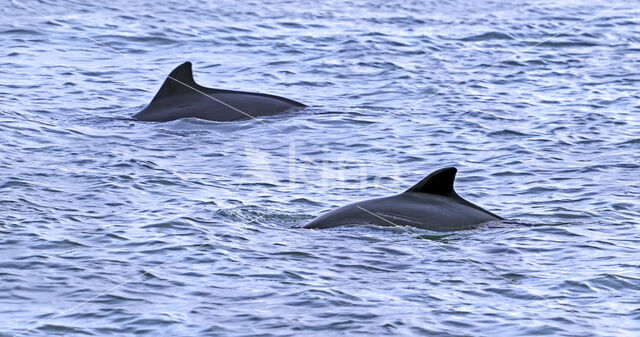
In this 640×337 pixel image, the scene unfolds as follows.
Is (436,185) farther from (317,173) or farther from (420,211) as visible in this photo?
(317,173)

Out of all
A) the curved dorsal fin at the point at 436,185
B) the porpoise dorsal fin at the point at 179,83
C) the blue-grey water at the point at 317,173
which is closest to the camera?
the blue-grey water at the point at 317,173

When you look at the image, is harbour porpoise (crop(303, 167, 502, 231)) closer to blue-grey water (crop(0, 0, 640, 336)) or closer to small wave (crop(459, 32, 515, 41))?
blue-grey water (crop(0, 0, 640, 336))

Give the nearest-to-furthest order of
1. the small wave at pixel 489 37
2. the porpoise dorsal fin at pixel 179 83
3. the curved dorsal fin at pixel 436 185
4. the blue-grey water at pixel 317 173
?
1. the blue-grey water at pixel 317 173
2. the curved dorsal fin at pixel 436 185
3. the porpoise dorsal fin at pixel 179 83
4. the small wave at pixel 489 37

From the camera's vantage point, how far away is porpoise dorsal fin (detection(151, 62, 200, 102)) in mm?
20156

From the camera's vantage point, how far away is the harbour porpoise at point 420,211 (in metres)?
13.8

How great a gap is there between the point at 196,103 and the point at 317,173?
12.7 ft

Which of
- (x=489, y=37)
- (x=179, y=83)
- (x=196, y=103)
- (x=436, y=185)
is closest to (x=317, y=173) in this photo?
(x=436, y=185)

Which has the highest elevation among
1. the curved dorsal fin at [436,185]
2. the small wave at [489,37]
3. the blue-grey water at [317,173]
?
the small wave at [489,37]

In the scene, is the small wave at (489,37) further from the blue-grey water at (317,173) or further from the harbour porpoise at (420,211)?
the harbour porpoise at (420,211)

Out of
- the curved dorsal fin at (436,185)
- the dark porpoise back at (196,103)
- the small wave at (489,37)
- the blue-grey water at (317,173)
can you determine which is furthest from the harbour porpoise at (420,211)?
the small wave at (489,37)

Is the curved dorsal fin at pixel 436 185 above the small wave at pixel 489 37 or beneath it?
beneath

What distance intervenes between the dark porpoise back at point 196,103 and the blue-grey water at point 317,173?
14.0 inches

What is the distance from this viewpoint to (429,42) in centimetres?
2828

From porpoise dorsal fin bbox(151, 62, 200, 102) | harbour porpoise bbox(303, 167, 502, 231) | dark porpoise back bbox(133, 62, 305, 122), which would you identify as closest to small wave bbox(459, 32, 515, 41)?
dark porpoise back bbox(133, 62, 305, 122)
